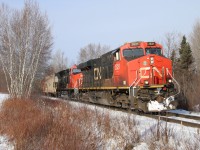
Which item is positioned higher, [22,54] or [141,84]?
[22,54]

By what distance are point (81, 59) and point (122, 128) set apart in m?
85.6

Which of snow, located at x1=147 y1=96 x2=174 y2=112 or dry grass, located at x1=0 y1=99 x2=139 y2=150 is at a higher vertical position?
snow, located at x1=147 y1=96 x2=174 y2=112

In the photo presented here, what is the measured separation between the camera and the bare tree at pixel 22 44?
16.6m

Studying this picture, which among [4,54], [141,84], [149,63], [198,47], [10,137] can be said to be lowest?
[10,137]

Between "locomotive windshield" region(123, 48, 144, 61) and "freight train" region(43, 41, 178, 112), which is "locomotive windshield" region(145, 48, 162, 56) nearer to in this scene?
"freight train" region(43, 41, 178, 112)

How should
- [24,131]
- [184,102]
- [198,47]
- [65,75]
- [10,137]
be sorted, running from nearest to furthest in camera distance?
[24,131] → [10,137] → [184,102] → [65,75] → [198,47]

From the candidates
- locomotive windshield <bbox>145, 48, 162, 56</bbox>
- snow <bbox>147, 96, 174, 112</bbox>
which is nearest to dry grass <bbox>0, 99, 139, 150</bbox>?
snow <bbox>147, 96, 174, 112</bbox>

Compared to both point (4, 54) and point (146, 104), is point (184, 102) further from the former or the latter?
point (4, 54)

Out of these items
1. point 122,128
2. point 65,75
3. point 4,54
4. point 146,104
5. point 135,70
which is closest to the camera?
point 122,128

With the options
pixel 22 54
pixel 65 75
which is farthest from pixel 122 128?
pixel 65 75

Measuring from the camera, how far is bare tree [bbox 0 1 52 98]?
16594 millimetres

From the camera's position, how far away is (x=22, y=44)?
16859mm

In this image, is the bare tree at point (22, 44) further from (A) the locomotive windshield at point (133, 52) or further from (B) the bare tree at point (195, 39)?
(B) the bare tree at point (195, 39)

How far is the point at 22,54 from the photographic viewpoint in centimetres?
1680
